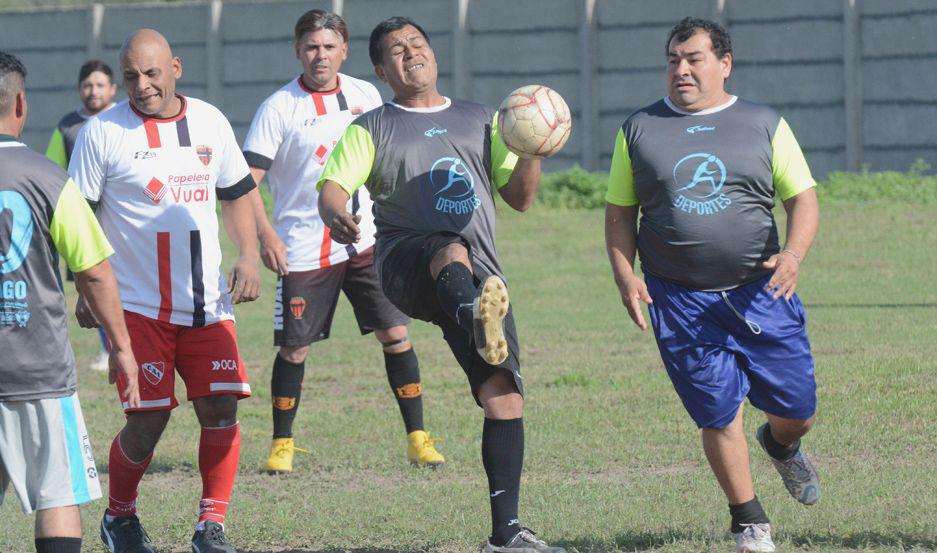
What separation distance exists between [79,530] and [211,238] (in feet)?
6.00

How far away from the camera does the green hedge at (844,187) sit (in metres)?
20.1

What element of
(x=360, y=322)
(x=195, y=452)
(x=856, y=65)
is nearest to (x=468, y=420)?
(x=360, y=322)

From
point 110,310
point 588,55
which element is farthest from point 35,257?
point 588,55

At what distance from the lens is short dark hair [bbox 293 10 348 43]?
8438mm

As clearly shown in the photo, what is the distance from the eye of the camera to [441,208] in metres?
6.21

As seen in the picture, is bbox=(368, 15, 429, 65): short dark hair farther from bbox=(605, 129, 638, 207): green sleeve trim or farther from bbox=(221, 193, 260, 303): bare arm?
bbox=(605, 129, 638, 207): green sleeve trim

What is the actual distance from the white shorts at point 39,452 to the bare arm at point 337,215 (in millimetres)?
1503

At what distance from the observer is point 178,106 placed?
6.46m

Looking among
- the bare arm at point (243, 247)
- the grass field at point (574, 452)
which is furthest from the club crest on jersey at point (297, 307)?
the bare arm at point (243, 247)

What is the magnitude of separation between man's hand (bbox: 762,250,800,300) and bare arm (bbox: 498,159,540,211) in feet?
3.66

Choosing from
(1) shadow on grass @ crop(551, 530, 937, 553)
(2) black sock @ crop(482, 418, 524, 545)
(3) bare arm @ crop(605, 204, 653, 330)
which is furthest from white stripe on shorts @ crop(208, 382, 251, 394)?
(3) bare arm @ crop(605, 204, 653, 330)

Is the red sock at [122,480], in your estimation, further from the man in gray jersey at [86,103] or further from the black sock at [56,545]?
the man in gray jersey at [86,103]

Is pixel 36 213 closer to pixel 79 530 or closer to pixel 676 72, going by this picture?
pixel 79 530

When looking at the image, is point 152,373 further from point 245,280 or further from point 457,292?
point 457,292
